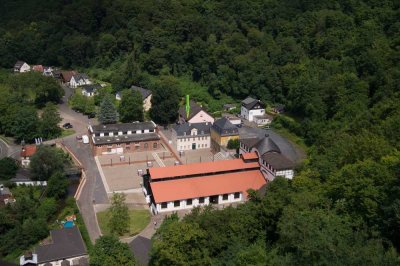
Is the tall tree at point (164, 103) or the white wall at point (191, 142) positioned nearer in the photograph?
the white wall at point (191, 142)

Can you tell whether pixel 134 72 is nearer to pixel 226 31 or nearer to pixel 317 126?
pixel 226 31

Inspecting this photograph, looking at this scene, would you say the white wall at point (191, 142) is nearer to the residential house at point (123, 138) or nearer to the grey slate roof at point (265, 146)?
the residential house at point (123, 138)

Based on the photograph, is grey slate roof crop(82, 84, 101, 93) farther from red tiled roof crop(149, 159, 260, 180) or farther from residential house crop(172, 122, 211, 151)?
red tiled roof crop(149, 159, 260, 180)

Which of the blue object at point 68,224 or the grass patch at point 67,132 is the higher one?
the blue object at point 68,224

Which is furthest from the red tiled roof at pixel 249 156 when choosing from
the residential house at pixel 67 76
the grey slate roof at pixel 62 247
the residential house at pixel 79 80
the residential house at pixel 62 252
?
the residential house at pixel 67 76

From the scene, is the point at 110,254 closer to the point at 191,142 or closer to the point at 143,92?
the point at 191,142

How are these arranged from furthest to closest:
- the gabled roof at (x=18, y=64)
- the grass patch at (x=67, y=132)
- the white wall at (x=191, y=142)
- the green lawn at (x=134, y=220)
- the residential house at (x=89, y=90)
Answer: the gabled roof at (x=18, y=64)
the residential house at (x=89, y=90)
the grass patch at (x=67, y=132)
the white wall at (x=191, y=142)
the green lawn at (x=134, y=220)

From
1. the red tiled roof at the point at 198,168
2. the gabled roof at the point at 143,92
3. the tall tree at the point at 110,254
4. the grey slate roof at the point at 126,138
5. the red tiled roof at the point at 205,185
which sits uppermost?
the tall tree at the point at 110,254
